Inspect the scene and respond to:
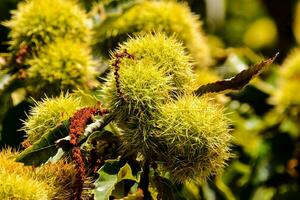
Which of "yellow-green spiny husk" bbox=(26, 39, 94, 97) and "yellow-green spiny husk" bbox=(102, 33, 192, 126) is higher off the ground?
"yellow-green spiny husk" bbox=(102, 33, 192, 126)

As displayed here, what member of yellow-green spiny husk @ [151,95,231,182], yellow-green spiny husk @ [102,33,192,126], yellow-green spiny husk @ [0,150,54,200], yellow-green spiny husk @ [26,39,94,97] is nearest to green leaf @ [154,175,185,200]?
yellow-green spiny husk @ [151,95,231,182]

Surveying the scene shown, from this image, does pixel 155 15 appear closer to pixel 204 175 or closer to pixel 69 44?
pixel 69 44

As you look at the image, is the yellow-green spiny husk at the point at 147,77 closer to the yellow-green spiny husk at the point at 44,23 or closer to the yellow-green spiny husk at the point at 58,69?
the yellow-green spiny husk at the point at 58,69

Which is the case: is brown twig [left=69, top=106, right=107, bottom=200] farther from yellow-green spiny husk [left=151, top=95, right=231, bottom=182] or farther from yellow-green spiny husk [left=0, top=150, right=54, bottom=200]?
yellow-green spiny husk [left=151, top=95, right=231, bottom=182]

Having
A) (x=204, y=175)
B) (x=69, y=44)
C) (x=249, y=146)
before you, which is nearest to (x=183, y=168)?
(x=204, y=175)

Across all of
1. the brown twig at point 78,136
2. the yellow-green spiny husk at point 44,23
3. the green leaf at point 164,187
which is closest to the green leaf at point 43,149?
the brown twig at point 78,136
